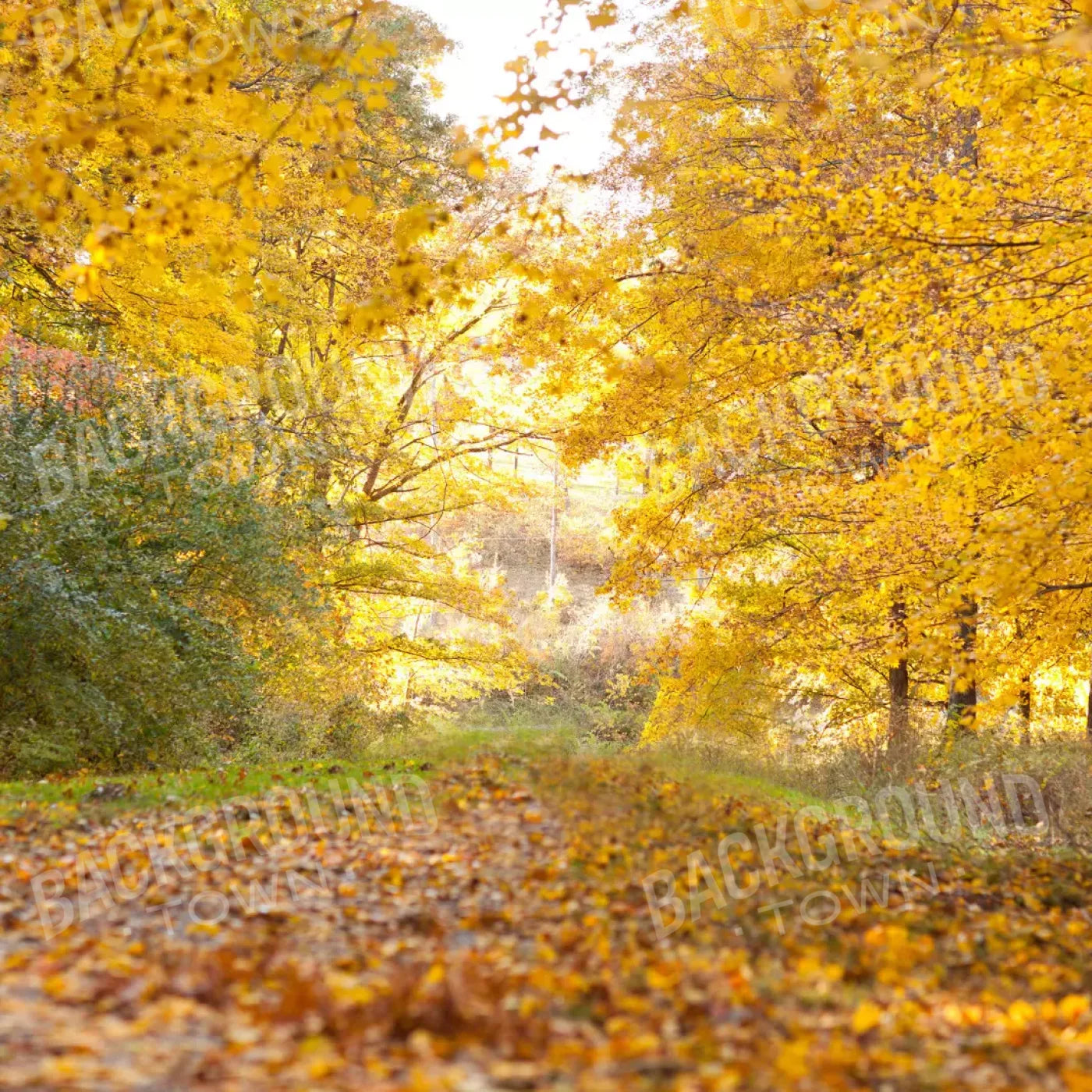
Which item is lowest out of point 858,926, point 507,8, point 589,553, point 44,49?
point 858,926

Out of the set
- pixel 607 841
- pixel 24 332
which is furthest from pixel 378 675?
pixel 607 841

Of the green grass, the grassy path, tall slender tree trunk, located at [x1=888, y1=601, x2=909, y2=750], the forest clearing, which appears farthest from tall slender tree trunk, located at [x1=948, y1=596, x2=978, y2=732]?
the green grass

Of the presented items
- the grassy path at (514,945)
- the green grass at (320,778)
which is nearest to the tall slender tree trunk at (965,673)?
the grassy path at (514,945)

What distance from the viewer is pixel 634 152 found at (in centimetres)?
1059

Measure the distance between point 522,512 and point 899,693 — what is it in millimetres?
7492

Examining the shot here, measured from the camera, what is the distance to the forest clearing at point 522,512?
11.3ft

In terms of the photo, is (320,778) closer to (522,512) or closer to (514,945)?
(514,945)

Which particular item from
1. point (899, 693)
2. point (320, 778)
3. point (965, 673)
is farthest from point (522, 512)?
point (965, 673)

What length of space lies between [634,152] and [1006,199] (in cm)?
468

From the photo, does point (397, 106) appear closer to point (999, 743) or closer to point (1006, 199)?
point (1006, 199)

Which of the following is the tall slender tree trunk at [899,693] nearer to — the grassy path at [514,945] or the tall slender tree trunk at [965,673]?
the tall slender tree trunk at [965,673]

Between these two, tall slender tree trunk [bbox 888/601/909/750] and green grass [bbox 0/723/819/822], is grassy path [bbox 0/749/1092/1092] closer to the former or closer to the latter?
green grass [bbox 0/723/819/822]

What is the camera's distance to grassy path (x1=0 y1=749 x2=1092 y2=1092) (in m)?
2.88

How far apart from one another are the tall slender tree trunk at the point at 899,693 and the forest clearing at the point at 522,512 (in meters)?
0.07
